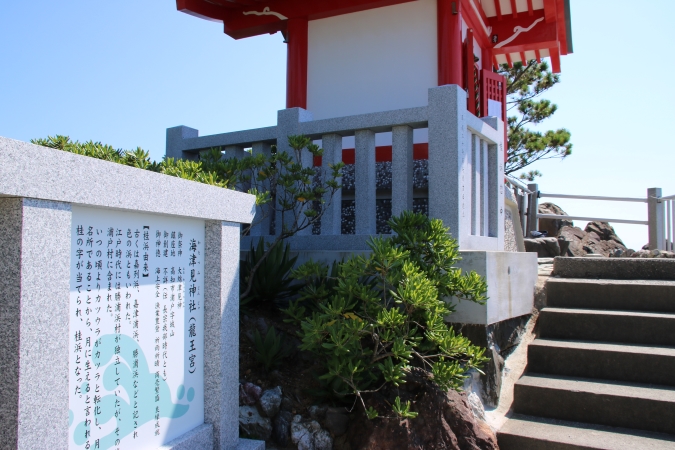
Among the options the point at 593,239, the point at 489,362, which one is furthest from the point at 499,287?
the point at 593,239

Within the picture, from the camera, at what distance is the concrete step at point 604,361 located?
150 inches

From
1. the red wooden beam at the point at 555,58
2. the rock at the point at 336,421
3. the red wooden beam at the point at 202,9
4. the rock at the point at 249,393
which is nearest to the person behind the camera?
the rock at the point at 336,421

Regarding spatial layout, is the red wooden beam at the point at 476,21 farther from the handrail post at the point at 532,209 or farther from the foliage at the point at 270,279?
the foliage at the point at 270,279

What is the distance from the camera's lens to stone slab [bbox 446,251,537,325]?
3.79 m

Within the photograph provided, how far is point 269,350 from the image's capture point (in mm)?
3559

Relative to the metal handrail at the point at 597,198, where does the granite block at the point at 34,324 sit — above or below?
below

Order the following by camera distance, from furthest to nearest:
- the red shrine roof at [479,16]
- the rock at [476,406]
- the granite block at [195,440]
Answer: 1. the red shrine roof at [479,16]
2. the rock at [476,406]
3. the granite block at [195,440]

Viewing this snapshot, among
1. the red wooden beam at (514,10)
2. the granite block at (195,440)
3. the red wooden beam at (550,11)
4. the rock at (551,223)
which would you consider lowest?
the granite block at (195,440)

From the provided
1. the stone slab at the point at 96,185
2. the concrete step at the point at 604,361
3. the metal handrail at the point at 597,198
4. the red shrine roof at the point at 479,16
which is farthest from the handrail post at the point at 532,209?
the stone slab at the point at 96,185

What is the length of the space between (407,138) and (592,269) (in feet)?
7.58

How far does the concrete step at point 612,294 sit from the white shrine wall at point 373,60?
313cm

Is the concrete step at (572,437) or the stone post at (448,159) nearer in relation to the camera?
the concrete step at (572,437)

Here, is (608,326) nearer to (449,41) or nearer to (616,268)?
(616,268)

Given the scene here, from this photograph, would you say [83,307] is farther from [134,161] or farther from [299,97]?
[299,97]
